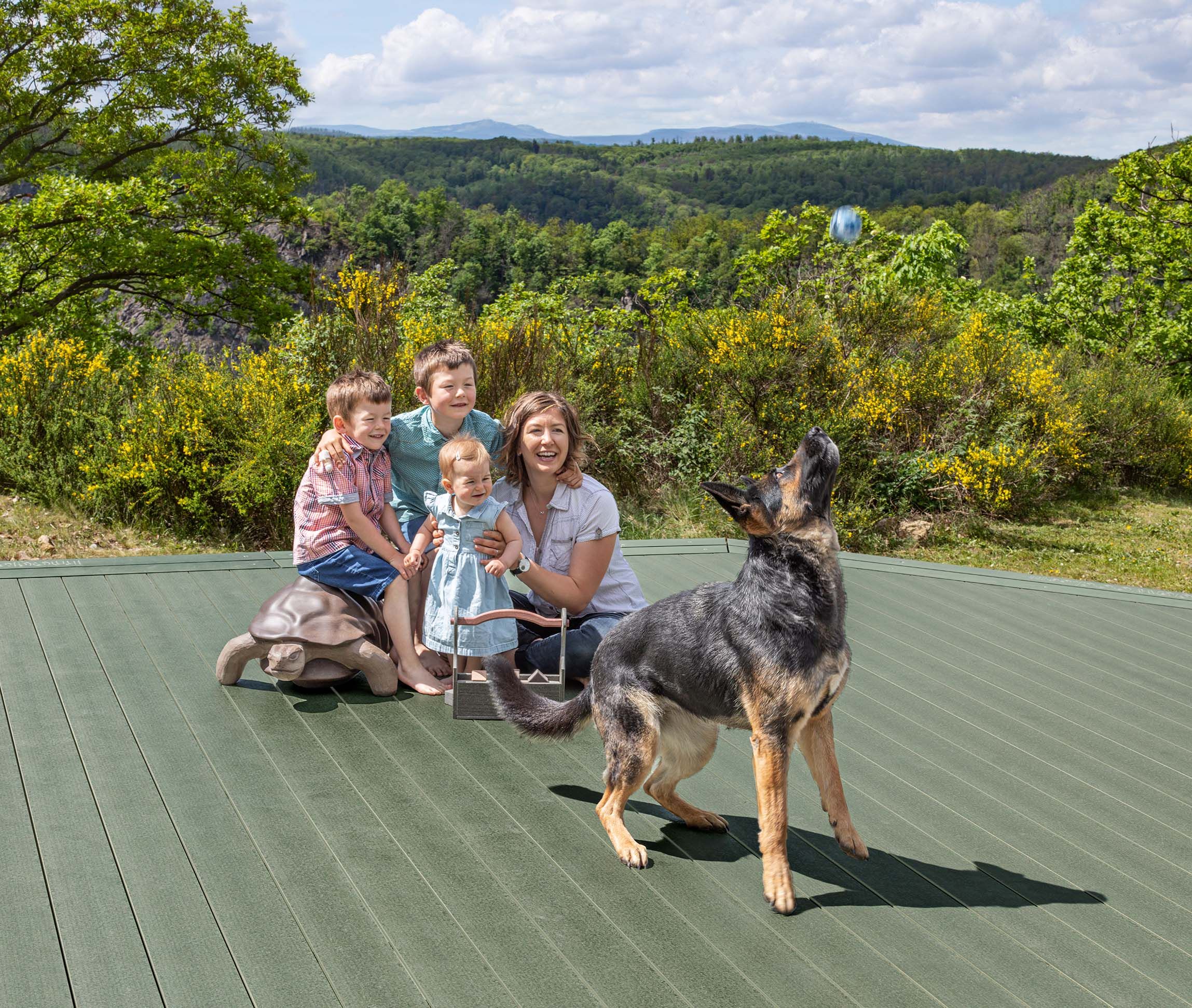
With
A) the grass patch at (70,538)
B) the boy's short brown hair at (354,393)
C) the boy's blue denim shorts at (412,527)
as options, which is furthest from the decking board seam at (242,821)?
the grass patch at (70,538)

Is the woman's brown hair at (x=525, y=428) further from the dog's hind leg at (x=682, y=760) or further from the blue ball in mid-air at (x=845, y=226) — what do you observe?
the blue ball in mid-air at (x=845, y=226)

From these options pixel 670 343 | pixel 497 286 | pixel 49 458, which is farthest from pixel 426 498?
pixel 497 286

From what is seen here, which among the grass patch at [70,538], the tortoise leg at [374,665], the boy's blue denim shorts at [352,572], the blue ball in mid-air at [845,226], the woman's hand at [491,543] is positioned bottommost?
the grass patch at [70,538]

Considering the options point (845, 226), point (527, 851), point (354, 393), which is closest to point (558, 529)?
point (354, 393)

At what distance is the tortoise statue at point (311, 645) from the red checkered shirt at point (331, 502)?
0.16 metres

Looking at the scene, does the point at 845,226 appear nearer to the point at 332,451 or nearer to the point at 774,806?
the point at 332,451

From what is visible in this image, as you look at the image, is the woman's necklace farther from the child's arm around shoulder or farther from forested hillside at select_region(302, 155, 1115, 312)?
forested hillside at select_region(302, 155, 1115, 312)

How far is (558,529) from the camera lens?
13.1 ft

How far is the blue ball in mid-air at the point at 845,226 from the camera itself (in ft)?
86.3

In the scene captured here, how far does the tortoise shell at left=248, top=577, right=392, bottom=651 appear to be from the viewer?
150 inches

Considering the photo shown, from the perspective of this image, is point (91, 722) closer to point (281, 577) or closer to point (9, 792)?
point (9, 792)

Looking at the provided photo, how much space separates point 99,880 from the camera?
2.56 m

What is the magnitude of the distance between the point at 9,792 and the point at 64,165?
21.2m

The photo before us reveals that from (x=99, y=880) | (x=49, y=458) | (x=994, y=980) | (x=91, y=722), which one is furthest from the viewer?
(x=49, y=458)
